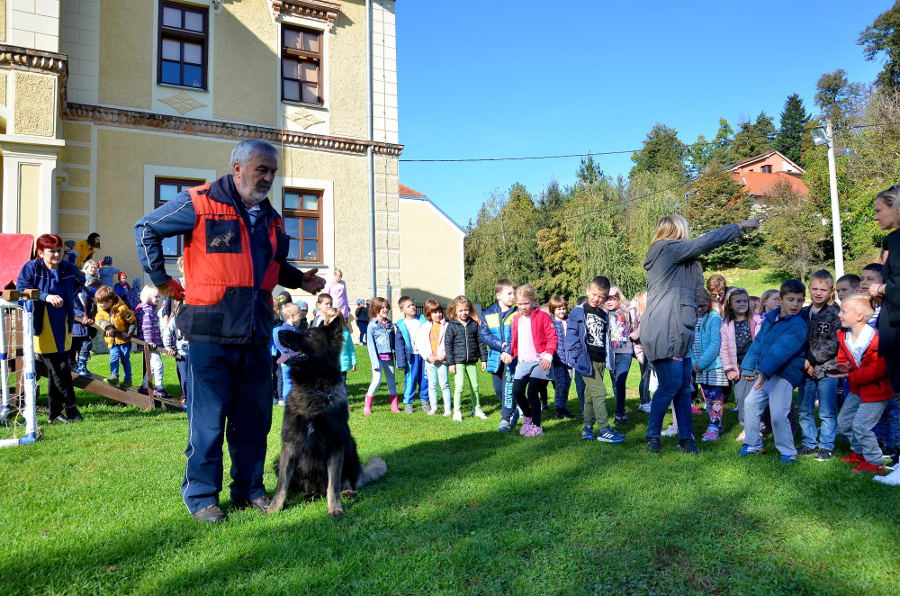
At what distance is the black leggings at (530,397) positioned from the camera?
7.21 m

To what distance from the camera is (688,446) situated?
5945 mm

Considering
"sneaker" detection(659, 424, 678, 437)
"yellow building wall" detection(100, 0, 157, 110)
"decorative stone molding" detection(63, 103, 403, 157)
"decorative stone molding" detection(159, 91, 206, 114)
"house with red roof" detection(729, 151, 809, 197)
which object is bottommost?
"sneaker" detection(659, 424, 678, 437)

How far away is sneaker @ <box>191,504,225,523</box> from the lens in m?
3.88

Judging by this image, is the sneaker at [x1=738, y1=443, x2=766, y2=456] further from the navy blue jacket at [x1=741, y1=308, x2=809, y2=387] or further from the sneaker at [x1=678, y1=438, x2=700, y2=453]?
the navy blue jacket at [x1=741, y1=308, x2=809, y2=387]

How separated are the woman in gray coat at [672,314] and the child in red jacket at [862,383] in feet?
4.35

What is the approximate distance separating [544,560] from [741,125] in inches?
3010

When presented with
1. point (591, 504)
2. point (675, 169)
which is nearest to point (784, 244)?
point (675, 169)

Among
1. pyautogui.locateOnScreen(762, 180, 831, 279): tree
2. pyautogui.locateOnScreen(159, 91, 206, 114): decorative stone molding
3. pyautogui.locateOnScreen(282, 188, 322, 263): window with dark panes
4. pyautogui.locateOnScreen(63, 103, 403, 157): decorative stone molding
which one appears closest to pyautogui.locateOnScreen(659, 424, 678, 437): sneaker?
pyautogui.locateOnScreen(282, 188, 322, 263): window with dark panes

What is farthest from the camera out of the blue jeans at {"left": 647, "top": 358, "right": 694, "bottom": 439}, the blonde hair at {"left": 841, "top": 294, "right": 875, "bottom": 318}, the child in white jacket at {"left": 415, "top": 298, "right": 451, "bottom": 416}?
the child in white jacket at {"left": 415, "top": 298, "right": 451, "bottom": 416}

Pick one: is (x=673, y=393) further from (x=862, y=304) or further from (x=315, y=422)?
(x=315, y=422)

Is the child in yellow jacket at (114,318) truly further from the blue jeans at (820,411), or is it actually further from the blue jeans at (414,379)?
the blue jeans at (820,411)

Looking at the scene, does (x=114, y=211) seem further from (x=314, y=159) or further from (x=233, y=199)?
(x=233, y=199)

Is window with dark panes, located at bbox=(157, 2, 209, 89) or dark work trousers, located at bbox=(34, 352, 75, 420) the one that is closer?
dark work trousers, located at bbox=(34, 352, 75, 420)

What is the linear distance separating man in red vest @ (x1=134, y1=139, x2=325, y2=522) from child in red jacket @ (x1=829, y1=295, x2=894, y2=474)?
193 inches
